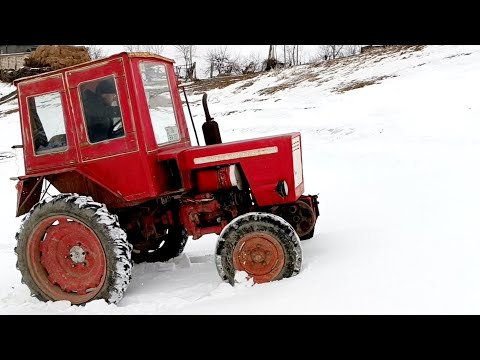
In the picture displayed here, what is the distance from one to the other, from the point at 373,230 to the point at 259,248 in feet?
5.33

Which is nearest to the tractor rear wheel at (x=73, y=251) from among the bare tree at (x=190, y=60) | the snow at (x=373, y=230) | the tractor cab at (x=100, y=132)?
the snow at (x=373, y=230)

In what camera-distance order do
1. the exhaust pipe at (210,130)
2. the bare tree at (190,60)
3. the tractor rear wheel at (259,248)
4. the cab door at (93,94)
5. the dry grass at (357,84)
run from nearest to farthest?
the tractor rear wheel at (259,248)
the cab door at (93,94)
the exhaust pipe at (210,130)
the dry grass at (357,84)
the bare tree at (190,60)

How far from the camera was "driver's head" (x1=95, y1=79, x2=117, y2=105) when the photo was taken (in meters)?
5.07

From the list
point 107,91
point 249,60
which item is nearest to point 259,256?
point 107,91

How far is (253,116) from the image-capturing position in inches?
717

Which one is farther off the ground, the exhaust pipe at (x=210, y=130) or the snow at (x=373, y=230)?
the exhaust pipe at (x=210, y=130)

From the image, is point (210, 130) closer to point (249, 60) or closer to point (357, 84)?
point (357, 84)

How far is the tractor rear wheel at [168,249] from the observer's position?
6438 mm

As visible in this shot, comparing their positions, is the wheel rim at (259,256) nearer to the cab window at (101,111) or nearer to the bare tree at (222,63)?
the cab window at (101,111)

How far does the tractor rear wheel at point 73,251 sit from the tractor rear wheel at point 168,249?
1264 millimetres

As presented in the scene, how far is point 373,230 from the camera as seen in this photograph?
5895mm

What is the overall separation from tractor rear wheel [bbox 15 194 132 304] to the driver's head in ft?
3.32

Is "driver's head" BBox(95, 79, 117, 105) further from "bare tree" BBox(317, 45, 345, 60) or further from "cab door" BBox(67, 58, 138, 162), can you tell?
"bare tree" BBox(317, 45, 345, 60)

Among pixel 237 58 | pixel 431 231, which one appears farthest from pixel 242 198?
pixel 237 58
